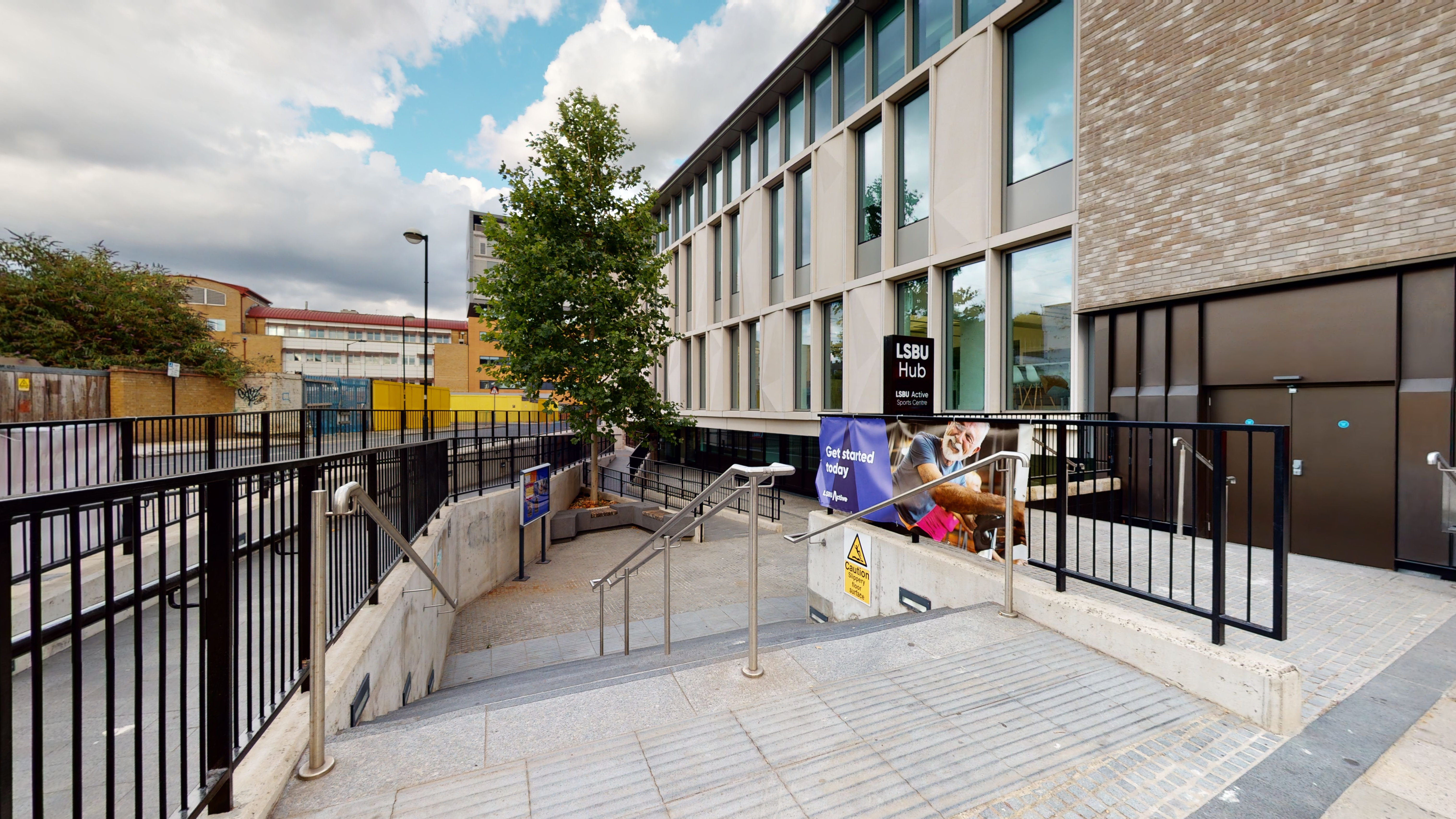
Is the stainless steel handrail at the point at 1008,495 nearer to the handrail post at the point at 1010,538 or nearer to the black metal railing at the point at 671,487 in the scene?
the handrail post at the point at 1010,538

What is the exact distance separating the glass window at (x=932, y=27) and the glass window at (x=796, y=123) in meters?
4.41

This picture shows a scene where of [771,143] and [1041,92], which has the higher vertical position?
[771,143]

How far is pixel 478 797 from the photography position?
2.26 metres

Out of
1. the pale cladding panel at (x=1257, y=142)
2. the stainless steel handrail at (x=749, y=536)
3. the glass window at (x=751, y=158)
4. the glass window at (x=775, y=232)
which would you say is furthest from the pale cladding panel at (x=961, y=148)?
the stainless steel handrail at (x=749, y=536)

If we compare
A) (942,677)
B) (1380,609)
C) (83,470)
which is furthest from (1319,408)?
(83,470)

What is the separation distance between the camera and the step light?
5.25m

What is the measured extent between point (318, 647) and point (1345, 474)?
1023cm

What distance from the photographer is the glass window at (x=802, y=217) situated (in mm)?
17375

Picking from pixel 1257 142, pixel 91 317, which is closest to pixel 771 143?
pixel 1257 142

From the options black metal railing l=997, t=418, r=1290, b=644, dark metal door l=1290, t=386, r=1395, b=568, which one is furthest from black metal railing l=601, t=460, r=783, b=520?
dark metal door l=1290, t=386, r=1395, b=568

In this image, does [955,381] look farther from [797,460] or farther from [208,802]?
[208,802]

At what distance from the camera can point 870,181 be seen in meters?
15.0

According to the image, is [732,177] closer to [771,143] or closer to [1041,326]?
[771,143]

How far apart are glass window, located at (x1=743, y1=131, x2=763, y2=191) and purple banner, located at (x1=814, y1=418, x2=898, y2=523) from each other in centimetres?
1528
